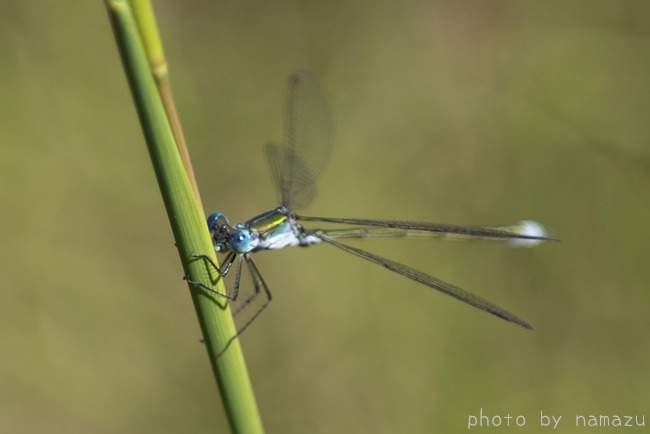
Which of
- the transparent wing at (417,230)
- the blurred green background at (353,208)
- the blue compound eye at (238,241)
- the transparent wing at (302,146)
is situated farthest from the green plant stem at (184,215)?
the blurred green background at (353,208)

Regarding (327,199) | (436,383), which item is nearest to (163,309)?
(327,199)

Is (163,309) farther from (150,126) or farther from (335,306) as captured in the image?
(150,126)

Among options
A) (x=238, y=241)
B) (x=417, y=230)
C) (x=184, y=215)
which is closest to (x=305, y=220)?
(x=238, y=241)

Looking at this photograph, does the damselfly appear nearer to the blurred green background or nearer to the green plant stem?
the blurred green background

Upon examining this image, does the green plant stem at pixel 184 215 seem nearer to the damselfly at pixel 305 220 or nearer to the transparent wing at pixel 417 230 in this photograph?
the damselfly at pixel 305 220

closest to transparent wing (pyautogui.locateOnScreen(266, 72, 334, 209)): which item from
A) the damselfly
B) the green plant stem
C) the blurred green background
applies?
the damselfly

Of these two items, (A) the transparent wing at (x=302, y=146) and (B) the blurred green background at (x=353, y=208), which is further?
(B) the blurred green background at (x=353, y=208)
